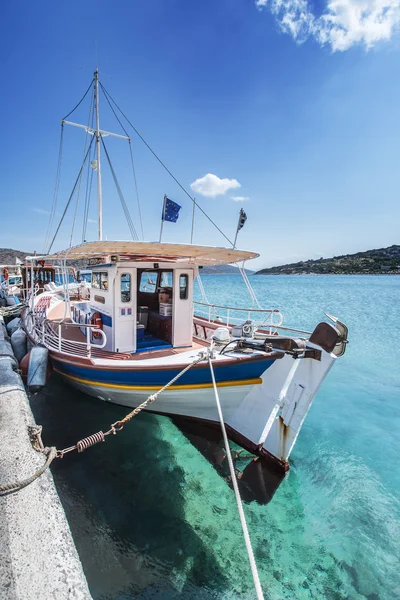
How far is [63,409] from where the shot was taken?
8156 mm

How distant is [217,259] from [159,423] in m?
4.64

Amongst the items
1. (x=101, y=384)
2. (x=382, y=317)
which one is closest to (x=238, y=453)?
(x=101, y=384)

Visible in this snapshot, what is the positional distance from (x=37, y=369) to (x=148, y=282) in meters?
3.82

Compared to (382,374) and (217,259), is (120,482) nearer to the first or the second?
(217,259)

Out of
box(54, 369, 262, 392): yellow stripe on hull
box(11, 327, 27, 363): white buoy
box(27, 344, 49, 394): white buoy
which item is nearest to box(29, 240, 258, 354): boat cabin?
box(54, 369, 262, 392): yellow stripe on hull

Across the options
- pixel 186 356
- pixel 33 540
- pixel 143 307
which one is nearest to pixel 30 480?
pixel 33 540

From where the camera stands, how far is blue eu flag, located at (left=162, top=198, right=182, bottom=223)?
7309mm

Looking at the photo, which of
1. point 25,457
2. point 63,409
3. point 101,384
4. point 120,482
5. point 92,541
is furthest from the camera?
point 63,409

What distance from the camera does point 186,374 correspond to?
19.6 ft

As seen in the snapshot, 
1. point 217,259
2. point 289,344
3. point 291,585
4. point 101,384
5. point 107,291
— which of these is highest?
point 217,259

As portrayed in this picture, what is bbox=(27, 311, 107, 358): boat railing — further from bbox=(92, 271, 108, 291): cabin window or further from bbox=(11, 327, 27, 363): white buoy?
bbox=(92, 271, 108, 291): cabin window

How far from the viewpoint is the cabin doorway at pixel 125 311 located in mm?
7270

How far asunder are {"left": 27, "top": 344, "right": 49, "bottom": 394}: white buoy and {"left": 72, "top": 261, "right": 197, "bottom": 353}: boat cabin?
146 cm

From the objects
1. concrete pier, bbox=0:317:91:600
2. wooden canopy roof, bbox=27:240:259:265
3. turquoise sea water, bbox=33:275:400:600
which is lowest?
turquoise sea water, bbox=33:275:400:600
